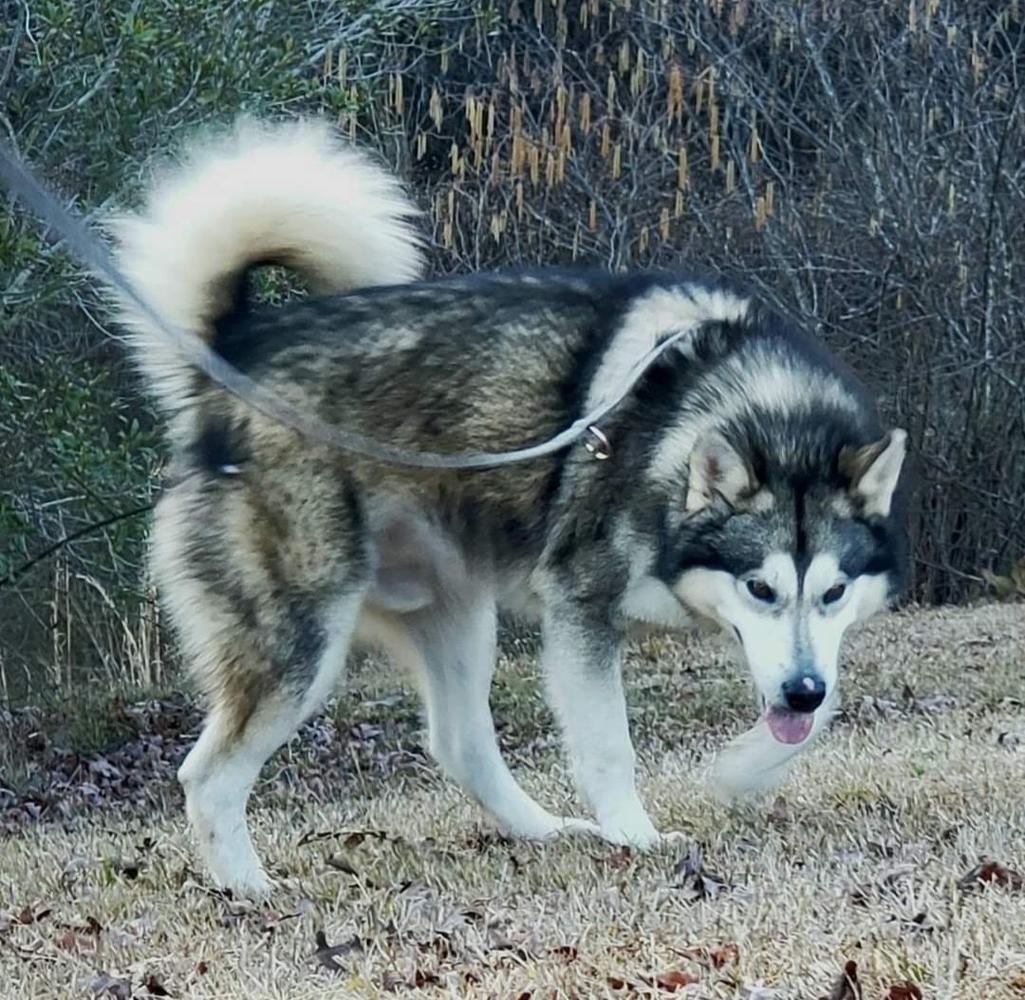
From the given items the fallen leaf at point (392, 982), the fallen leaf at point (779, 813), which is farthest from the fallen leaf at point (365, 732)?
the fallen leaf at point (392, 982)

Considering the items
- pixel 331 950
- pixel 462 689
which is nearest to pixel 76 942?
pixel 331 950

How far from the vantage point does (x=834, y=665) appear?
17.2ft

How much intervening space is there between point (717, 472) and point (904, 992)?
8.09ft

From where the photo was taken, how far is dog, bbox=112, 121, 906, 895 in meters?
5.41

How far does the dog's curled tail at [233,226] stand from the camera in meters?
5.59

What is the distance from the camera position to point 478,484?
566cm

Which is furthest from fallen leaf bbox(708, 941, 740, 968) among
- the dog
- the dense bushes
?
the dense bushes

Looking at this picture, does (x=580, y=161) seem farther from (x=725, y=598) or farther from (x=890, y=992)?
(x=890, y=992)

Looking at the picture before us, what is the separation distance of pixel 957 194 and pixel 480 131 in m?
3.47

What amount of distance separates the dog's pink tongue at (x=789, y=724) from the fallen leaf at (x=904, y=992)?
7.21ft

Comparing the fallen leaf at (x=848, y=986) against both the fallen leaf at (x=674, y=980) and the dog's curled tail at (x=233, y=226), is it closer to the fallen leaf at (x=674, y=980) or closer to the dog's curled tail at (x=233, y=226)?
the fallen leaf at (x=674, y=980)

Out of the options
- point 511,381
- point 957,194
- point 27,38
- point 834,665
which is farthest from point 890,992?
point 957,194

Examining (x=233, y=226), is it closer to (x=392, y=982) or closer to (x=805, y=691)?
(x=805, y=691)

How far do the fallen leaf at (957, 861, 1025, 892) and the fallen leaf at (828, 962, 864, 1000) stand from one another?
0.94 metres
